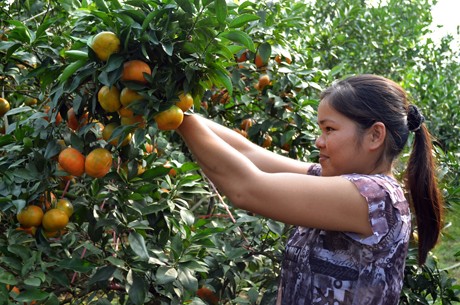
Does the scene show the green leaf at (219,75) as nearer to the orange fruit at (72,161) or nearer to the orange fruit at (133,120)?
the orange fruit at (133,120)

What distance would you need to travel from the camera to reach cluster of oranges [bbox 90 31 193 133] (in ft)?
5.27

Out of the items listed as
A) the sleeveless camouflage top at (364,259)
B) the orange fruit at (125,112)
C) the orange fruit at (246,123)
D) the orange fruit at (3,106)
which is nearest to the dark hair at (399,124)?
the sleeveless camouflage top at (364,259)

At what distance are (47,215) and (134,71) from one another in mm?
655

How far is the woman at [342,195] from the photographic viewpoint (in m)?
1.60

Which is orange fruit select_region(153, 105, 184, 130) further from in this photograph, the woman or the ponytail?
the ponytail

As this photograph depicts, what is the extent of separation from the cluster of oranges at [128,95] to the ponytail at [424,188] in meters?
0.68

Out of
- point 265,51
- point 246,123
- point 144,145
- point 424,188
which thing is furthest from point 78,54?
point 246,123

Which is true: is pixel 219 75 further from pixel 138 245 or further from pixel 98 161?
pixel 138 245

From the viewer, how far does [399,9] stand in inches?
261

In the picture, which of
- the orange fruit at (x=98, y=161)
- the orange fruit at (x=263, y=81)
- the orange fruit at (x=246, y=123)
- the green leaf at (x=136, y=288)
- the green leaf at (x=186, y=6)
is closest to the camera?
the green leaf at (x=186, y=6)

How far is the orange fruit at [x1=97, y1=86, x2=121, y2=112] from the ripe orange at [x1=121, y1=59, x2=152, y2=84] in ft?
0.15

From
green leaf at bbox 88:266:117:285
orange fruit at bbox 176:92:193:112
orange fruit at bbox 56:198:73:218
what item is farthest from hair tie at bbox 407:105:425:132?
orange fruit at bbox 56:198:73:218

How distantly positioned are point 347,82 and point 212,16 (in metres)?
0.43

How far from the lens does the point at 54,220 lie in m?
2.03
